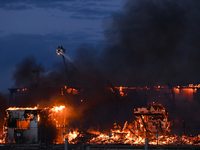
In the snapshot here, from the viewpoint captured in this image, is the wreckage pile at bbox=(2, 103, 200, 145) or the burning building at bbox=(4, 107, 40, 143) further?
the burning building at bbox=(4, 107, 40, 143)

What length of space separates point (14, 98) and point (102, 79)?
618 inches

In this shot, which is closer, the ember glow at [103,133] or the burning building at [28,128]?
the ember glow at [103,133]

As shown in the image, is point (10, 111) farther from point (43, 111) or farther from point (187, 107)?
point (187, 107)

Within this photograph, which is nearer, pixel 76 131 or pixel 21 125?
pixel 21 125

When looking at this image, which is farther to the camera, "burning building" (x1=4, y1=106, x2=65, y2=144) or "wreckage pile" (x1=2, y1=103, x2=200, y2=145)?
"burning building" (x1=4, y1=106, x2=65, y2=144)

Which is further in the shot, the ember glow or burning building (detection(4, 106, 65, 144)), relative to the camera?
burning building (detection(4, 106, 65, 144))

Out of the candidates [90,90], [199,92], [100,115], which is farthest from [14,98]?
[199,92]

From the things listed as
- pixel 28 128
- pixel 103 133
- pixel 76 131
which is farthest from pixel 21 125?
pixel 103 133

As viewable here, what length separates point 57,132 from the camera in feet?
89.6

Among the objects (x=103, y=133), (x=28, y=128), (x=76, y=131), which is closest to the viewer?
(x=28, y=128)

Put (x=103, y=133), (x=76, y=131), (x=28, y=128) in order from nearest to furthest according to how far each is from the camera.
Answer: (x=28, y=128)
(x=103, y=133)
(x=76, y=131)

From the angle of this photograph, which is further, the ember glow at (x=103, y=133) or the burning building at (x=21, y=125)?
the burning building at (x=21, y=125)

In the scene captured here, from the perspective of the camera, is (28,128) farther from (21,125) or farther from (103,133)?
(103,133)

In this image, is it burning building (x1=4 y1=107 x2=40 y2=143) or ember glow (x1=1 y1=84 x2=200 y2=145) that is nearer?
ember glow (x1=1 y1=84 x2=200 y2=145)
